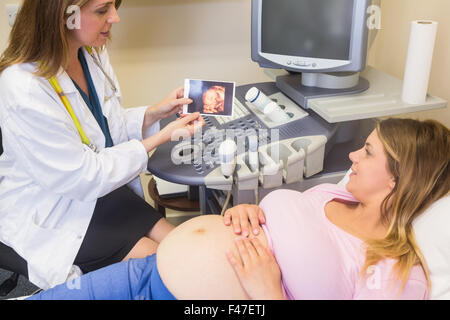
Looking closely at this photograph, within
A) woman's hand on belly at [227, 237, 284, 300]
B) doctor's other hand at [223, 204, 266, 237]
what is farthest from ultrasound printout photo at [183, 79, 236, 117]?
woman's hand on belly at [227, 237, 284, 300]

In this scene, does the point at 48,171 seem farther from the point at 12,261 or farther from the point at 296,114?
the point at 296,114

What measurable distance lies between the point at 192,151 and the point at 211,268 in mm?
489

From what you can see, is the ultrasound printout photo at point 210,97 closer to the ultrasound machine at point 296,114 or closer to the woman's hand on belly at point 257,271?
the ultrasound machine at point 296,114

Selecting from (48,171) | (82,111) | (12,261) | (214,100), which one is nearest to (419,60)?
(214,100)

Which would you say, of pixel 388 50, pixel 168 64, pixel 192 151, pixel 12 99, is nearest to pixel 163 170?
pixel 192 151

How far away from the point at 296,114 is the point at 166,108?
481mm

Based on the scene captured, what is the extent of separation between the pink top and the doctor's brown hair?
0.76 m

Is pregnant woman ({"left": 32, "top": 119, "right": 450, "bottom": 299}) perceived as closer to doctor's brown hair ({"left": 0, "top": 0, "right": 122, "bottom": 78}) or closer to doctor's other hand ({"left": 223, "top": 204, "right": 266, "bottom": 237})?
doctor's other hand ({"left": 223, "top": 204, "right": 266, "bottom": 237})

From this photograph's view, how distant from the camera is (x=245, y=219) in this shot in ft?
4.00

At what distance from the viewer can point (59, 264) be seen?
132 cm

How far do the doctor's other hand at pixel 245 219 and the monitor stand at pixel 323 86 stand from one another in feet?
1.71

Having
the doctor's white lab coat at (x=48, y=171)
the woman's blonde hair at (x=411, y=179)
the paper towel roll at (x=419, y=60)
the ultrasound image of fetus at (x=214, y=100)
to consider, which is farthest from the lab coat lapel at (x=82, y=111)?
the paper towel roll at (x=419, y=60)

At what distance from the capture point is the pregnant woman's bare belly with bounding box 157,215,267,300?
3.59 feet
